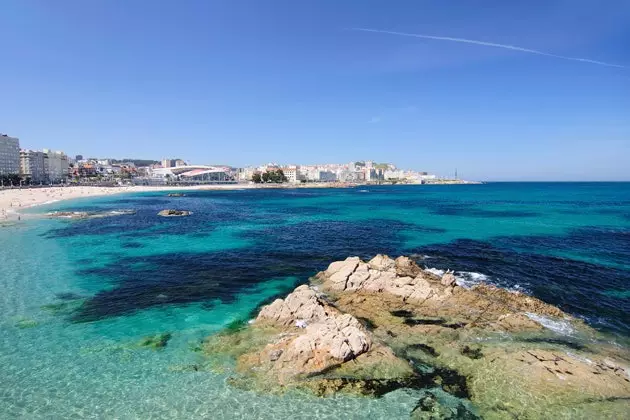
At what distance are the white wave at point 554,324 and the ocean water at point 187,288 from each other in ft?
5.86

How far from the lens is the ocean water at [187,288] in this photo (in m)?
11.9

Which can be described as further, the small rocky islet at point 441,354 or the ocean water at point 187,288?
the ocean water at point 187,288

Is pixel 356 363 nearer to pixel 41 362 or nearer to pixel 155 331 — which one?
pixel 155 331

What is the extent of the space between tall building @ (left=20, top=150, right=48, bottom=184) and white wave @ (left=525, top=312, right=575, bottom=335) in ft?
672

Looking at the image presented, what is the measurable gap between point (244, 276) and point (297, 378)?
14.1m

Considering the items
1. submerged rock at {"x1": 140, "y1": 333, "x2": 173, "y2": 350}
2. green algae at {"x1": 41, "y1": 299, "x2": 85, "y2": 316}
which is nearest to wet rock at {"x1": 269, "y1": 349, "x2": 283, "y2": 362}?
submerged rock at {"x1": 140, "y1": 333, "x2": 173, "y2": 350}

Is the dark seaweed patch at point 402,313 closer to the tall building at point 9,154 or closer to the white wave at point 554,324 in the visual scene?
the white wave at point 554,324

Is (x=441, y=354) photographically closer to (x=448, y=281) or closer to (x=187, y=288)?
(x=448, y=281)

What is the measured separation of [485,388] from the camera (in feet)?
40.5

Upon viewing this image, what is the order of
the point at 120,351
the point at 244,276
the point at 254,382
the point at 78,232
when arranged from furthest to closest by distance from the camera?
1. the point at 78,232
2. the point at 244,276
3. the point at 120,351
4. the point at 254,382

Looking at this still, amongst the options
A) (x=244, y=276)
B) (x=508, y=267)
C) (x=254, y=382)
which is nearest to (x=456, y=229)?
(x=508, y=267)

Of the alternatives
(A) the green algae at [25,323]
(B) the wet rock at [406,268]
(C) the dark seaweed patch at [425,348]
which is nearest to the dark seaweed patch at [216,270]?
(A) the green algae at [25,323]

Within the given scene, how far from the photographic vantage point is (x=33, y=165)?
595ft

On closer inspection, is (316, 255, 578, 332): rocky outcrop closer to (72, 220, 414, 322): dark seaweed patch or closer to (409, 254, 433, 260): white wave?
(72, 220, 414, 322): dark seaweed patch
